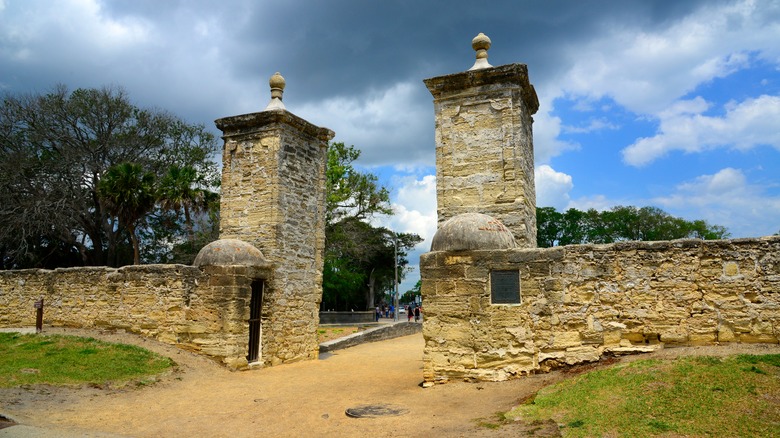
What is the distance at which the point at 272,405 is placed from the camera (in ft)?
23.7

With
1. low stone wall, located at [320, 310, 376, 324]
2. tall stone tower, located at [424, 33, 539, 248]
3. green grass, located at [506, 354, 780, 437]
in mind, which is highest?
tall stone tower, located at [424, 33, 539, 248]

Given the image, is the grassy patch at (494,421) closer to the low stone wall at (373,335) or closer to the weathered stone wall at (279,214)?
the weathered stone wall at (279,214)

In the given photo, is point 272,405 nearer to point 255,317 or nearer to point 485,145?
point 255,317

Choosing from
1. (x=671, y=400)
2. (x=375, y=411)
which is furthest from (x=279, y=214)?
(x=671, y=400)

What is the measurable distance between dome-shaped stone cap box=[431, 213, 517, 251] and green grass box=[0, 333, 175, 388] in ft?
18.0

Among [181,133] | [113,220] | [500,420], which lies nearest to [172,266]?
[500,420]

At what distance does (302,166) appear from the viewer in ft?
40.6

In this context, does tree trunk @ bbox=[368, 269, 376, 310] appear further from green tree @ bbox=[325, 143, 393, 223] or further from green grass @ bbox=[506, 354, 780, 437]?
green grass @ bbox=[506, 354, 780, 437]

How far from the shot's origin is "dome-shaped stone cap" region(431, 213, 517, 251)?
7.42 m

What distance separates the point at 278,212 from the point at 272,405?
199 inches

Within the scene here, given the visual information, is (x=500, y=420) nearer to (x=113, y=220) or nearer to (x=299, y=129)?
(x=299, y=129)

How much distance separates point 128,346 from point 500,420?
7.54 meters

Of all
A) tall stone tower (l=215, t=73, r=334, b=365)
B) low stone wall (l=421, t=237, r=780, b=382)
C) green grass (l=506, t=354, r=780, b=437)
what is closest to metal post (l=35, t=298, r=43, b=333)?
tall stone tower (l=215, t=73, r=334, b=365)

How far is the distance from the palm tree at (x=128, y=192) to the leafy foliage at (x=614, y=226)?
3205cm
